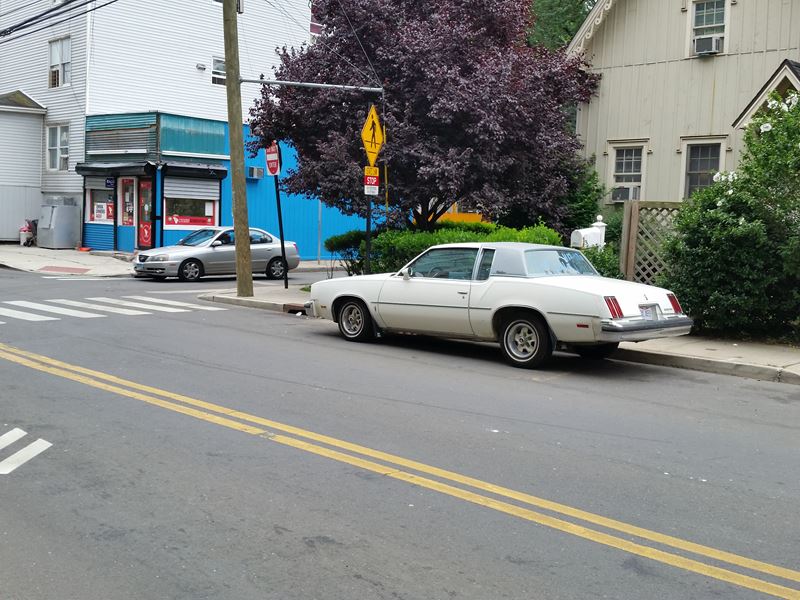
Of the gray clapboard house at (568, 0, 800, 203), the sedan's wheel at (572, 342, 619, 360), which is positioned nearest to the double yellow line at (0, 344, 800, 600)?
the sedan's wheel at (572, 342, 619, 360)

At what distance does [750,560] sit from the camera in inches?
182

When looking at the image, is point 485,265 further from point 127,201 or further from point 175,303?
point 127,201

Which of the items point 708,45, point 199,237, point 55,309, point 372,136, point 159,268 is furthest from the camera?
point 199,237

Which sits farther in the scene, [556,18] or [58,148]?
[556,18]

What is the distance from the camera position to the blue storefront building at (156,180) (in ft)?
93.6

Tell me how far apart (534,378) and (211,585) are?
631 centimetres

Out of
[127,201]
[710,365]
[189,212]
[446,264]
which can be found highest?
[127,201]

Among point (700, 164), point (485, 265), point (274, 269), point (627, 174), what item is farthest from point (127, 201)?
point (485, 265)

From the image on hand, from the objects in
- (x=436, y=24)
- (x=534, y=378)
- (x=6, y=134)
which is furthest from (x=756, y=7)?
(x=6, y=134)

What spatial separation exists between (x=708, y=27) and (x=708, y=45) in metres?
0.44

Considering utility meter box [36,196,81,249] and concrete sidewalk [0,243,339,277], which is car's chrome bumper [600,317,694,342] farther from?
utility meter box [36,196,81,249]

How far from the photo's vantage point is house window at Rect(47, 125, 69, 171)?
32250mm

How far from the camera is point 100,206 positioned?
30.9 m

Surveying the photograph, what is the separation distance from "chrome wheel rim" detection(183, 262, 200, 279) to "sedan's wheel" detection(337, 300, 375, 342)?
37.9ft
